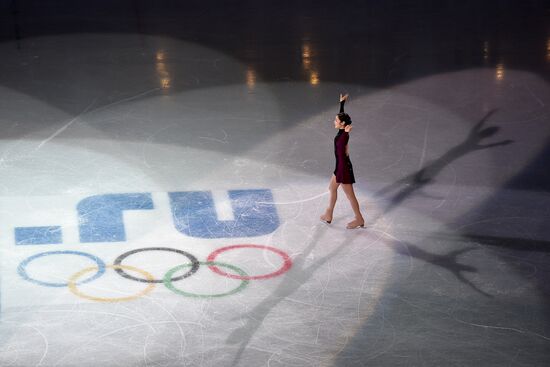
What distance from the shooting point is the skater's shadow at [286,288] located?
26.5 ft

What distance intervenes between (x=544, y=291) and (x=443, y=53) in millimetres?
8941

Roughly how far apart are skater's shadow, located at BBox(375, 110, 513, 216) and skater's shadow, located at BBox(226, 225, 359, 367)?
117cm

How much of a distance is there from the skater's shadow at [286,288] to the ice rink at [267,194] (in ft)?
0.09

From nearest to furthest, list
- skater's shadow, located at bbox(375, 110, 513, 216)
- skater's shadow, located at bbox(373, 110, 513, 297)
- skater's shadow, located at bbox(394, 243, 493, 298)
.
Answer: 1. skater's shadow, located at bbox(394, 243, 493, 298)
2. skater's shadow, located at bbox(373, 110, 513, 297)
3. skater's shadow, located at bbox(375, 110, 513, 216)

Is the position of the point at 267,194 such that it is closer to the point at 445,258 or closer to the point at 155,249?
the point at 155,249

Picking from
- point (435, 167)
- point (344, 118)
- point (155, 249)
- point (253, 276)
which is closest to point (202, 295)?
point (253, 276)

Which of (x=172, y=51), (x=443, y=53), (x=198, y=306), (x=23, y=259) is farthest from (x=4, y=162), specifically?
(x=443, y=53)

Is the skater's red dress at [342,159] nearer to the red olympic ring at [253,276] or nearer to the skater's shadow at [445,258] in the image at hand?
the skater's shadow at [445,258]

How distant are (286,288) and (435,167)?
4159 millimetres

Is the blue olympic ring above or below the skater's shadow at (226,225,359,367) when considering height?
above

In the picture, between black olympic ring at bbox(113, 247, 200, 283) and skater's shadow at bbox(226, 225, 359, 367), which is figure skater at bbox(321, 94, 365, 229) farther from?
black olympic ring at bbox(113, 247, 200, 283)

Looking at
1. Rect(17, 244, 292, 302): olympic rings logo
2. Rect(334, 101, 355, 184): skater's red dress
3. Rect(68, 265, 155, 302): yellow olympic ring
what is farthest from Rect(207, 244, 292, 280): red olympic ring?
Rect(334, 101, 355, 184): skater's red dress

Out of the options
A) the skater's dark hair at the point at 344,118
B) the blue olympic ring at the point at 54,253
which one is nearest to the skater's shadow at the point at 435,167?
the skater's dark hair at the point at 344,118

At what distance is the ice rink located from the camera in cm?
822
